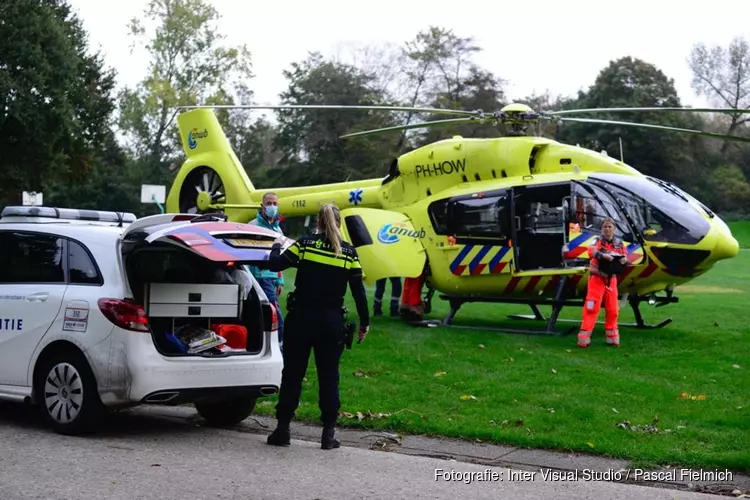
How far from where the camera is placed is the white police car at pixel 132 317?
7617mm

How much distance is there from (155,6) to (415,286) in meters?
49.8

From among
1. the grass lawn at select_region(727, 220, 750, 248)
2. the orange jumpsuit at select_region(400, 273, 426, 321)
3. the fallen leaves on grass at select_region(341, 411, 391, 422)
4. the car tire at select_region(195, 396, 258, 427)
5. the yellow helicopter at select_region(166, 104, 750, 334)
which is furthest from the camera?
the grass lawn at select_region(727, 220, 750, 248)

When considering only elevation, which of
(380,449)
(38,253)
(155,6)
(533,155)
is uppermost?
(155,6)

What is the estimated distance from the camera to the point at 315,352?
25.2 ft

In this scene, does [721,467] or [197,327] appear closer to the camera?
[721,467]

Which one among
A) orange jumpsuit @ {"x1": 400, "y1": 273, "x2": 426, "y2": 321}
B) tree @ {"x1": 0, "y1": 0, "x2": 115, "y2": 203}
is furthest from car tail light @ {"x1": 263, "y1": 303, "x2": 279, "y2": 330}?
tree @ {"x1": 0, "y1": 0, "x2": 115, "y2": 203}

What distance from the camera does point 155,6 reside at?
6041 cm

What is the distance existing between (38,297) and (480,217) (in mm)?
8162

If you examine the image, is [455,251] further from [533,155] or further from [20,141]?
[20,141]

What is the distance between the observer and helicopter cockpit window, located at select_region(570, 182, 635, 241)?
44.5 feet

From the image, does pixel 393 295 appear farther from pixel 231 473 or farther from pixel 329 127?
pixel 329 127

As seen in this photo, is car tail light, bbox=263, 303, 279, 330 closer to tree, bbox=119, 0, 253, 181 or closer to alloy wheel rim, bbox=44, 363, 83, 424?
alloy wheel rim, bbox=44, 363, 83, 424

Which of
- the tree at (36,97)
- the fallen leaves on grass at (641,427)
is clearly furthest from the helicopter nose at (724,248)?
the tree at (36,97)

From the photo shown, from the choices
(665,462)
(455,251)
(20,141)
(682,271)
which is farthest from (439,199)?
(20,141)
